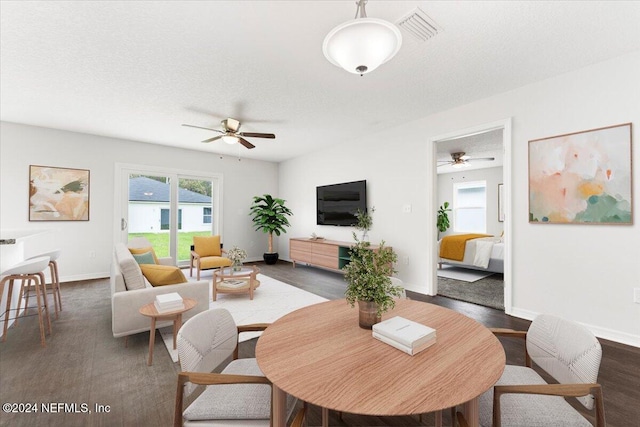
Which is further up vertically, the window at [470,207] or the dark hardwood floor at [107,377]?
the window at [470,207]

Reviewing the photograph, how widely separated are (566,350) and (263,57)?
3025 millimetres

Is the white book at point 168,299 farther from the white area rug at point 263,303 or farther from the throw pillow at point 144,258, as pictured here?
the throw pillow at point 144,258

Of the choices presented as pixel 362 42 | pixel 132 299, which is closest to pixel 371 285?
pixel 362 42

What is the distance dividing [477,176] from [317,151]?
199 inches

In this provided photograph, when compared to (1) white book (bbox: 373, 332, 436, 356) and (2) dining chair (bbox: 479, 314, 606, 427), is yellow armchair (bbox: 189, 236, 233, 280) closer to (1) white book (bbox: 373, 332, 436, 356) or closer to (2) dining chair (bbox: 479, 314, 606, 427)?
(1) white book (bbox: 373, 332, 436, 356)

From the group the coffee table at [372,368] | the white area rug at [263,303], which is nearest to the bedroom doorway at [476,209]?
the white area rug at [263,303]

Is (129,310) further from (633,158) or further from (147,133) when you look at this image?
(633,158)

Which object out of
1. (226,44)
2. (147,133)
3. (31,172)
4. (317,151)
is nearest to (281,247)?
(317,151)

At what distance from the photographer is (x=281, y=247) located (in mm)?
Result: 7512

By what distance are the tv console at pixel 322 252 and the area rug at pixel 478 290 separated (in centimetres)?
134

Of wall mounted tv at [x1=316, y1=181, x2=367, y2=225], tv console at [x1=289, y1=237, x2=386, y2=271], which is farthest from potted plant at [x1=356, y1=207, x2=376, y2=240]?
tv console at [x1=289, y1=237, x2=386, y2=271]

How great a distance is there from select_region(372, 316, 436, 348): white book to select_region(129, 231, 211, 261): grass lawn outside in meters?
5.64

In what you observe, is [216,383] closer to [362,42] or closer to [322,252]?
[362,42]

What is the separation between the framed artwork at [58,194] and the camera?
15.1 ft
